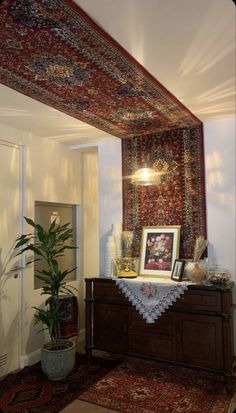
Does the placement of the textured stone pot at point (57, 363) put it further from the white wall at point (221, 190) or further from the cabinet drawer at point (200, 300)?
the white wall at point (221, 190)

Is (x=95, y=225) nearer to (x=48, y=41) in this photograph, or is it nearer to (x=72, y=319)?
(x=72, y=319)

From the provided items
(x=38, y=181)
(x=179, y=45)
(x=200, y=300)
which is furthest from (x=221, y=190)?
(x=38, y=181)

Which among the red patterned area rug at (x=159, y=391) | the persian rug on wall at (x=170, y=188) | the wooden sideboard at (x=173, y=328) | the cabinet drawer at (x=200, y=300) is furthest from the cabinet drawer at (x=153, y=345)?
the persian rug on wall at (x=170, y=188)

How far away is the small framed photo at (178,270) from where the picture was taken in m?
3.29

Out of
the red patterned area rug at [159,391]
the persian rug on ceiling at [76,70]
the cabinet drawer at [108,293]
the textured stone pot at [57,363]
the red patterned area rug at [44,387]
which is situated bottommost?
the red patterned area rug at [44,387]

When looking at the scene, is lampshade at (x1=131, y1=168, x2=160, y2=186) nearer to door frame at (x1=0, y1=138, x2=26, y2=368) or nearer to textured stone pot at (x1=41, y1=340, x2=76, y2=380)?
door frame at (x1=0, y1=138, x2=26, y2=368)

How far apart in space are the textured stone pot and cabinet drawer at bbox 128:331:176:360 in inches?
25.2

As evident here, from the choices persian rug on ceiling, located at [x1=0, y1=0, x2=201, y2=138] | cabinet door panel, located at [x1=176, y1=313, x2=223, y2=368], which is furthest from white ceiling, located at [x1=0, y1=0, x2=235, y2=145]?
cabinet door panel, located at [x1=176, y1=313, x2=223, y2=368]

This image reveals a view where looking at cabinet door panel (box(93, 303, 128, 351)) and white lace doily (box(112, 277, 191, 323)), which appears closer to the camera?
white lace doily (box(112, 277, 191, 323))

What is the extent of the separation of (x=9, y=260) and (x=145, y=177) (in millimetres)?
1676

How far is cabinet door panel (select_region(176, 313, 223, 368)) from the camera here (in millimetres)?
2953

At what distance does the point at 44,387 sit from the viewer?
3051 millimetres

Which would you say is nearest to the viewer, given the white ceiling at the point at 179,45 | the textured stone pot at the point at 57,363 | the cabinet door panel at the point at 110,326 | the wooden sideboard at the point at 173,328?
the white ceiling at the point at 179,45

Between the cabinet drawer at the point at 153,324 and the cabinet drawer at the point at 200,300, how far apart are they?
140 millimetres
